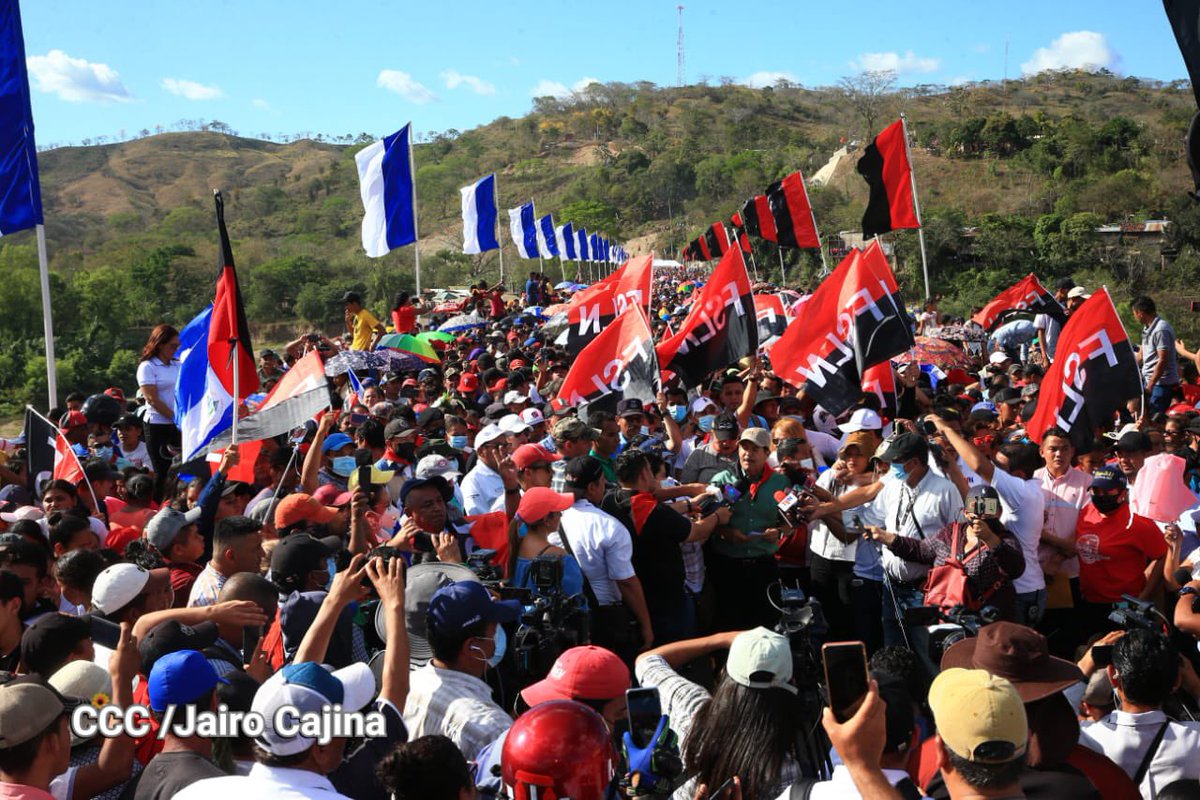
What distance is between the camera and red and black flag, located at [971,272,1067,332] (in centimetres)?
1267

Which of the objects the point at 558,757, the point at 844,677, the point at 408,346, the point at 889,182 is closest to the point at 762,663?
the point at 844,677

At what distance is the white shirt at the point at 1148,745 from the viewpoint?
3123 mm

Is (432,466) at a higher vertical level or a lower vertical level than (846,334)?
lower

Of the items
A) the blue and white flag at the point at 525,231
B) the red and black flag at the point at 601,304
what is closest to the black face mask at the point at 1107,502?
the red and black flag at the point at 601,304

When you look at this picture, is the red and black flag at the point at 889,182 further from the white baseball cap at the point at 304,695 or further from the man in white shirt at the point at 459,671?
the white baseball cap at the point at 304,695

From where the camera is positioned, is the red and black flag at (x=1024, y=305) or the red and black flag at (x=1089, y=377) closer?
the red and black flag at (x=1089, y=377)

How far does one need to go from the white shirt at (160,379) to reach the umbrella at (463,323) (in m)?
11.5

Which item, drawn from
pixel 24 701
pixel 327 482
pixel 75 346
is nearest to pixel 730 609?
pixel 327 482

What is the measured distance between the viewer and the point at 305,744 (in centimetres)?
263

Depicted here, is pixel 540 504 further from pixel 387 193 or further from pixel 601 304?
pixel 387 193

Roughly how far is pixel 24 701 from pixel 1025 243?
44.6m

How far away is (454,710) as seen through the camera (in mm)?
3186

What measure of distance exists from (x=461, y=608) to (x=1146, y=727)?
2039mm

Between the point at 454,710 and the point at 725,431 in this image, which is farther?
the point at 725,431
